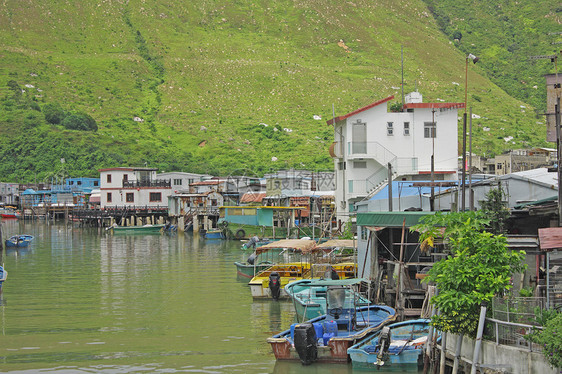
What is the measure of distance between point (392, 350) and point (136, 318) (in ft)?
45.1

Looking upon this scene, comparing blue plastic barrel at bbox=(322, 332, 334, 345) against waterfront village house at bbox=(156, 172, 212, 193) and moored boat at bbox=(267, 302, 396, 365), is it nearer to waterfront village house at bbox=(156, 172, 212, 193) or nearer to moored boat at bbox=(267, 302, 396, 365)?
moored boat at bbox=(267, 302, 396, 365)

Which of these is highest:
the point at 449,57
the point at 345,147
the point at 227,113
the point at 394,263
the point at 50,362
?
the point at 449,57

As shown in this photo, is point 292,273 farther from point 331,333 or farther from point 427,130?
point 427,130

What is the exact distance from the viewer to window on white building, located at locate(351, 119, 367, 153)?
53.3 m

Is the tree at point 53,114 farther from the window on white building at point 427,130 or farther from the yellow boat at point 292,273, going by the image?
the yellow boat at point 292,273

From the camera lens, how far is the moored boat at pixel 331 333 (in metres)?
23.6

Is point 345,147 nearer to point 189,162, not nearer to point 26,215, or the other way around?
point 189,162

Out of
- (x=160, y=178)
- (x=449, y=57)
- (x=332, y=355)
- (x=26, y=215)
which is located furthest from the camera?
(x=449, y=57)

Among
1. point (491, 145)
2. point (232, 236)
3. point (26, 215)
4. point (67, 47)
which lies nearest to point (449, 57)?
point (491, 145)

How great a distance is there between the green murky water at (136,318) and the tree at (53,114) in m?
100

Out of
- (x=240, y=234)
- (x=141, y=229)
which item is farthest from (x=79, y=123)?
(x=240, y=234)

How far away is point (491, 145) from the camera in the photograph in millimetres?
117250

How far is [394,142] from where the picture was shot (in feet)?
174

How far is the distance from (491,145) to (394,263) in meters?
94.2
